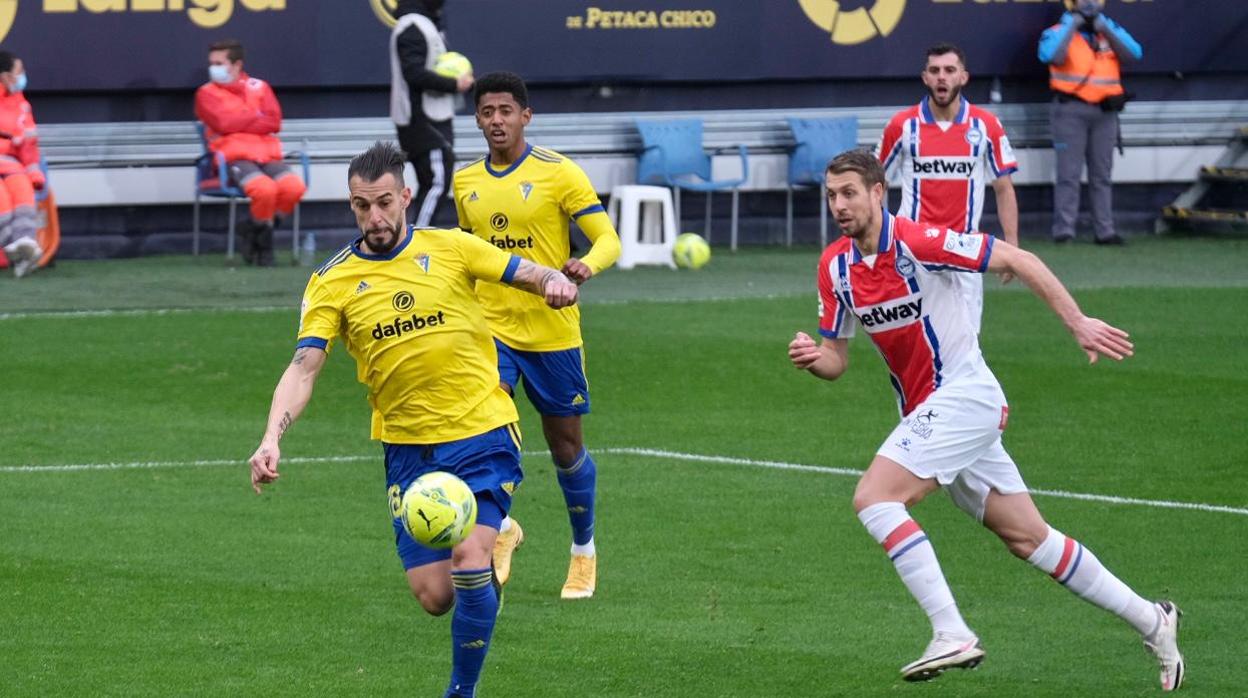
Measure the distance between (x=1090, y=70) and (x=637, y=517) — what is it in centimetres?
1347

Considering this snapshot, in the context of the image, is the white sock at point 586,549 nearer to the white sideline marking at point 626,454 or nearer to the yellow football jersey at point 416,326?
the yellow football jersey at point 416,326

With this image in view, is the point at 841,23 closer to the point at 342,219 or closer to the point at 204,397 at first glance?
the point at 342,219

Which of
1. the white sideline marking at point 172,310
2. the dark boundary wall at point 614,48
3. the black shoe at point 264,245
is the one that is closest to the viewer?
the white sideline marking at point 172,310

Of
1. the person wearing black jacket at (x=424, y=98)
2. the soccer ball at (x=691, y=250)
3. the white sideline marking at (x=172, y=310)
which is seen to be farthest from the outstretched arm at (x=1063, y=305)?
the person wearing black jacket at (x=424, y=98)

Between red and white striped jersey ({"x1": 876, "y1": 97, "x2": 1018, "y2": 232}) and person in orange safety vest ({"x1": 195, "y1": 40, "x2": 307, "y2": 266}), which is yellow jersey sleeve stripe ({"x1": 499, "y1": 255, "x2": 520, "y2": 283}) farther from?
person in orange safety vest ({"x1": 195, "y1": 40, "x2": 307, "y2": 266})

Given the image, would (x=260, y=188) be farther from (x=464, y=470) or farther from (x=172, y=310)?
(x=464, y=470)

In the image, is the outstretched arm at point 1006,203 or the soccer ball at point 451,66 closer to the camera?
the outstretched arm at point 1006,203

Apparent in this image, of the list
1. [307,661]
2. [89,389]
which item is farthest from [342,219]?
[307,661]

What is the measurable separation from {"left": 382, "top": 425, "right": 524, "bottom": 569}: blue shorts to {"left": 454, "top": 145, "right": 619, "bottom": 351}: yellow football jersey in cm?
193

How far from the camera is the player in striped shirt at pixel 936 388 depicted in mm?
7512

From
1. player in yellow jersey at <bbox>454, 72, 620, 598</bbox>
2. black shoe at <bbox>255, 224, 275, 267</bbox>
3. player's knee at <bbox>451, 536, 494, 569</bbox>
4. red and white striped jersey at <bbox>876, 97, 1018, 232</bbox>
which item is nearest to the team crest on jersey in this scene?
player's knee at <bbox>451, 536, 494, 569</bbox>

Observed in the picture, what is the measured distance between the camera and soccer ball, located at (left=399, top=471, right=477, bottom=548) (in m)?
6.96

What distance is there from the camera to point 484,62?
71.1 feet

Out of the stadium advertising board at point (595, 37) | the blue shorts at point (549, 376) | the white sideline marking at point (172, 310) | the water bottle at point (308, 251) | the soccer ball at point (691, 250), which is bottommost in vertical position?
the white sideline marking at point (172, 310)
